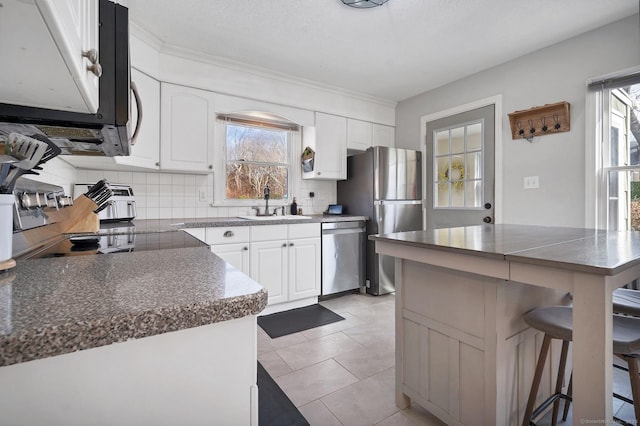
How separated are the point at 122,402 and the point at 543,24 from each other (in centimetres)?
330

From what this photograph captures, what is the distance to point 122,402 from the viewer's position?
19.0 inches

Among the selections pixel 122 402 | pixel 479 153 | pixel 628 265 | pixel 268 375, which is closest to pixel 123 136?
pixel 122 402

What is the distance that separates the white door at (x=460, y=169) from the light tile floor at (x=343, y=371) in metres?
1.45

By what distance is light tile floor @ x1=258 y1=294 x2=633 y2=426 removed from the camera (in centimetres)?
155

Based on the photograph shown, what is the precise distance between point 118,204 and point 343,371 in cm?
205

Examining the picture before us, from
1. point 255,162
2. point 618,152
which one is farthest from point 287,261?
point 618,152

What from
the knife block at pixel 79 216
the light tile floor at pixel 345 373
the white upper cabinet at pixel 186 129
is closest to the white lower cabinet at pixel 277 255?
the light tile floor at pixel 345 373

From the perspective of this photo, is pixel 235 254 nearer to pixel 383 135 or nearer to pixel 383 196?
pixel 383 196

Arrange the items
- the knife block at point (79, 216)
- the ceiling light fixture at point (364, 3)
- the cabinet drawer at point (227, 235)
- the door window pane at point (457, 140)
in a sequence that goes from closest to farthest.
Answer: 1. the knife block at point (79, 216)
2. the ceiling light fixture at point (364, 3)
3. the cabinet drawer at point (227, 235)
4. the door window pane at point (457, 140)

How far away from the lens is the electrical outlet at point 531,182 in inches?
109

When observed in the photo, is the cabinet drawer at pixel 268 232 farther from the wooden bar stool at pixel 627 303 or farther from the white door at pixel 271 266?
the wooden bar stool at pixel 627 303

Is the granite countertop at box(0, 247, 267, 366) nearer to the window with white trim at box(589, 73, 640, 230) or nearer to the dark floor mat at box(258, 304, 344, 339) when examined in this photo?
the dark floor mat at box(258, 304, 344, 339)

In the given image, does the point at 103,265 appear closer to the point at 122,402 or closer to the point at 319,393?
the point at 122,402

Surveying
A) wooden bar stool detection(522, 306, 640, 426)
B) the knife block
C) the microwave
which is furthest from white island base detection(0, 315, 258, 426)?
the knife block
